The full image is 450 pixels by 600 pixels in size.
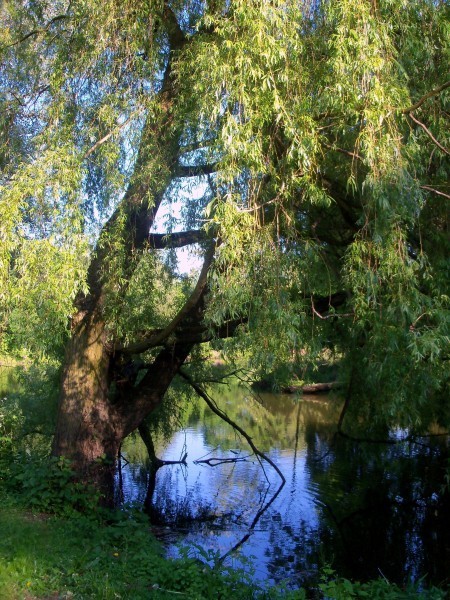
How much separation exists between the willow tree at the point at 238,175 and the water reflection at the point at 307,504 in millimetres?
1811

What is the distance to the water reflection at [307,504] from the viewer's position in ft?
29.4

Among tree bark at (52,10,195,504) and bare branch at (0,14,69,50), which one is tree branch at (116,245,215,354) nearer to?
tree bark at (52,10,195,504)

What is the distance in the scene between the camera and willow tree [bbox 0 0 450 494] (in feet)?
18.6

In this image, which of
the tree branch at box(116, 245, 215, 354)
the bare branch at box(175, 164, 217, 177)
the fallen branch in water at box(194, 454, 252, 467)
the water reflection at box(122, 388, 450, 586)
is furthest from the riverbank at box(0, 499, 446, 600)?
the fallen branch in water at box(194, 454, 252, 467)

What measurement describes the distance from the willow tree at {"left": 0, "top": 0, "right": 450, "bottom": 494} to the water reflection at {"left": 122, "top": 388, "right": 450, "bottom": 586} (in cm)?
181

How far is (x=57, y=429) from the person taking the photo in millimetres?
8266

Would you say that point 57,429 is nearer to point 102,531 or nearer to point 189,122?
point 102,531

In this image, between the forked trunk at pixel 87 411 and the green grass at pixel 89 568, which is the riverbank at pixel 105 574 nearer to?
the green grass at pixel 89 568

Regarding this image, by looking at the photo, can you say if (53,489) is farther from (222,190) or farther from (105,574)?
(222,190)

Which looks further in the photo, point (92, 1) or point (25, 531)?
point (92, 1)

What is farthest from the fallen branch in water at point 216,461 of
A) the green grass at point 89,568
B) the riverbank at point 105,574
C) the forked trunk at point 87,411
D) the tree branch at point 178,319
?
the riverbank at point 105,574

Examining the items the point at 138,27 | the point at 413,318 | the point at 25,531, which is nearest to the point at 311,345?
the point at 413,318

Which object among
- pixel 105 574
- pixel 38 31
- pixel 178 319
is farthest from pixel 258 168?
pixel 38 31

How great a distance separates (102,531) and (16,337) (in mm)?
2209
